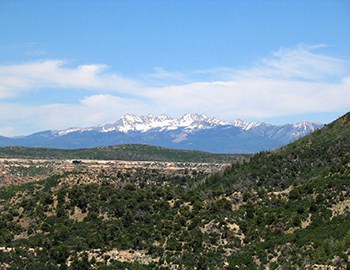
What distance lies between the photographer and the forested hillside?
42.2 metres

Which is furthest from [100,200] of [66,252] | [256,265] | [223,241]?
[256,265]

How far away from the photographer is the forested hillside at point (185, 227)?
139ft

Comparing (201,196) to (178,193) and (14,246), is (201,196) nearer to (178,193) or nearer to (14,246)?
(178,193)

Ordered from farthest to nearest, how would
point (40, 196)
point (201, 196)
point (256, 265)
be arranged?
point (40, 196)
point (201, 196)
point (256, 265)

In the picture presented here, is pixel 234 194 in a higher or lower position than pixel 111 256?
higher

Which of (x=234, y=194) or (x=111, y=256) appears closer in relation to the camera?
(x=111, y=256)

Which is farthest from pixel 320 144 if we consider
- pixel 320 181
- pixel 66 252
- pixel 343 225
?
pixel 66 252

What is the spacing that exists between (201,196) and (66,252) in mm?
18705

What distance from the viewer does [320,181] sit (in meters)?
54.4

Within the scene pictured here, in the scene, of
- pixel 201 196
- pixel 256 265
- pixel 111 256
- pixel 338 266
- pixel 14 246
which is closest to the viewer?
pixel 338 266

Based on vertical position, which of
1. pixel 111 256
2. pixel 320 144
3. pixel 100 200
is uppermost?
pixel 320 144

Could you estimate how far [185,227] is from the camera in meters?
50.0

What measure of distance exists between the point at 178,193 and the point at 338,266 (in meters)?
27.4

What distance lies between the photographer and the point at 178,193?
61750mm
